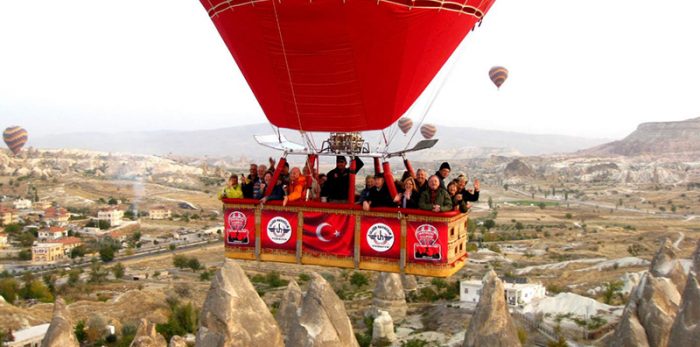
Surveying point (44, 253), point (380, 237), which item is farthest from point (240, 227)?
point (44, 253)

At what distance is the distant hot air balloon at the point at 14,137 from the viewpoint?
66206 millimetres

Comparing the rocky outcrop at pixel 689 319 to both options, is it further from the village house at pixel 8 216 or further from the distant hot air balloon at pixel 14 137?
the distant hot air balloon at pixel 14 137

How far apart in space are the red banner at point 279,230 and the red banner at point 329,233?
5.6 inches

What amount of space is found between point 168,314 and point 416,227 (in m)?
23.0

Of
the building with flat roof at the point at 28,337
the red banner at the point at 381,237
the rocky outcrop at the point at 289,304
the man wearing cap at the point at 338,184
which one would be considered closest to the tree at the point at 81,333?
the building with flat roof at the point at 28,337

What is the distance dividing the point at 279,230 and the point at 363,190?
1063 mm

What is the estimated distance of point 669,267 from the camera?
1858cm

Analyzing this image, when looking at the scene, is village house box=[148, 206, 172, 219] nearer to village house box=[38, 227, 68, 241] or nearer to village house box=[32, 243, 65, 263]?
village house box=[38, 227, 68, 241]

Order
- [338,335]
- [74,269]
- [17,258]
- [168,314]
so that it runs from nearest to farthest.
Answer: [338,335]
[168,314]
[74,269]
[17,258]

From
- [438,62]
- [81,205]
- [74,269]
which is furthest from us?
[81,205]

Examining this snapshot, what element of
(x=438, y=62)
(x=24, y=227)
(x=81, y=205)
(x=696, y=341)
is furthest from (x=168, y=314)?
(x=81, y=205)

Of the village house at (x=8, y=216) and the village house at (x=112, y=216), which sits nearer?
the village house at (x=8, y=216)

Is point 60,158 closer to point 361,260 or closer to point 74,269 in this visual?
point 74,269

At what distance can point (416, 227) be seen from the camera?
7.38 metres
